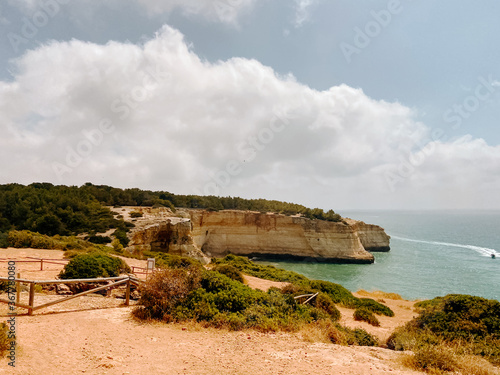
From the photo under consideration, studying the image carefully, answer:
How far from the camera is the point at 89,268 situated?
1162cm

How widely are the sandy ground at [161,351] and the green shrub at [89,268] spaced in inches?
146

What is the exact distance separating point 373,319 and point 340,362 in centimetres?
966

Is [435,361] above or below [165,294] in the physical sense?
below

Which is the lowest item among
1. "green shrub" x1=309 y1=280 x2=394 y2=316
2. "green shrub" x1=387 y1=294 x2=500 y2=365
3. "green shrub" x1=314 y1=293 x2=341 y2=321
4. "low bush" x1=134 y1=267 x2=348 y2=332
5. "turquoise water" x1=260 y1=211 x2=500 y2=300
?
"turquoise water" x1=260 y1=211 x2=500 y2=300

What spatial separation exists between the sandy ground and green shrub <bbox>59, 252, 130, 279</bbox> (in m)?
3.71

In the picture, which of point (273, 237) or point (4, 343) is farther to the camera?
point (273, 237)

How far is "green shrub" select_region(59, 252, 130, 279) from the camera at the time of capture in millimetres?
11373

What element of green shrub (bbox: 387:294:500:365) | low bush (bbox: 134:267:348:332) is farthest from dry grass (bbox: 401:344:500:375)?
low bush (bbox: 134:267:348:332)

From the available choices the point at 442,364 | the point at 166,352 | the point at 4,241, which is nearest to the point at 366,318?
the point at 442,364

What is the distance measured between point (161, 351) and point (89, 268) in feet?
24.8

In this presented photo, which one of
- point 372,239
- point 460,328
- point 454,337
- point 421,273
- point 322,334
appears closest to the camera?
point 322,334

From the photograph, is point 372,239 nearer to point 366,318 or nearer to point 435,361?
point 366,318

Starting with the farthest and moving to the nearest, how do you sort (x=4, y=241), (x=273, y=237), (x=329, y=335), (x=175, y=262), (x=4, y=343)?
(x=273, y=237) < (x=4, y=241) < (x=175, y=262) < (x=329, y=335) < (x=4, y=343)

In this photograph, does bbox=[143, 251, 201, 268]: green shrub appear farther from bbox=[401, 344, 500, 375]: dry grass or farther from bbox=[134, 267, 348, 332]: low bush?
bbox=[401, 344, 500, 375]: dry grass
